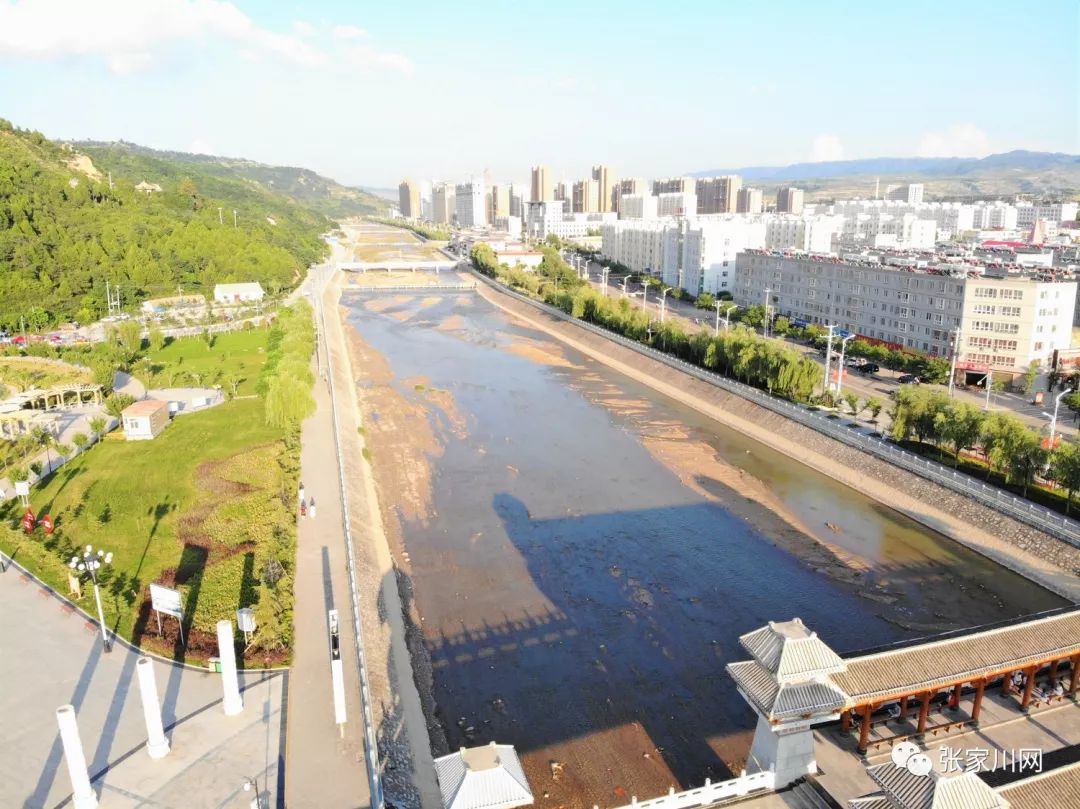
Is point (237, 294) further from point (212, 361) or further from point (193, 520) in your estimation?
A: point (193, 520)

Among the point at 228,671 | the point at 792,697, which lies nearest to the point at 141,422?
the point at 228,671

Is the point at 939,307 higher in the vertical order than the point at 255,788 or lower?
higher

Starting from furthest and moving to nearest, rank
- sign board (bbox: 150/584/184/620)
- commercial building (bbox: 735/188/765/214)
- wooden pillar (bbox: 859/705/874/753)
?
commercial building (bbox: 735/188/765/214) → sign board (bbox: 150/584/184/620) → wooden pillar (bbox: 859/705/874/753)

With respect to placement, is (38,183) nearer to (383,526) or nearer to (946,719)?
(383,526)

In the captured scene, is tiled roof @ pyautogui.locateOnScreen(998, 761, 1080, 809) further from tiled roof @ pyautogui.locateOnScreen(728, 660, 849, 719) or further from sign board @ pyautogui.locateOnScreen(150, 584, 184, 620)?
sign board @ pyautogui.locateOnScreen(150, 584, 184, 620)

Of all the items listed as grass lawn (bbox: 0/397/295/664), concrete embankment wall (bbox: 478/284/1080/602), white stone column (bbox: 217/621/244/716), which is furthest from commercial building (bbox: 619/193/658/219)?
white stone column (bbox: 217/621/244/716)

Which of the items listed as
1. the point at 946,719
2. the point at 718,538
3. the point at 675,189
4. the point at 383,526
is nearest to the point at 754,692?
the point at 946,719

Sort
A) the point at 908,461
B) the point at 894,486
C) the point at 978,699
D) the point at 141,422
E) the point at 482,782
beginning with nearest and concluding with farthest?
the point at 482,782
the point at 978,699
the point at 908,461
the point at 894,486
the point at 141,422
